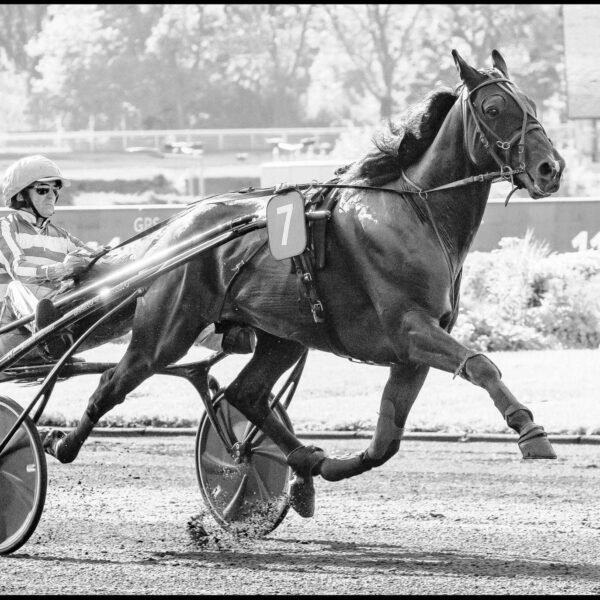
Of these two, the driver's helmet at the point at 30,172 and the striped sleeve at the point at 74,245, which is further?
the striped sleeve at the point at 74,245

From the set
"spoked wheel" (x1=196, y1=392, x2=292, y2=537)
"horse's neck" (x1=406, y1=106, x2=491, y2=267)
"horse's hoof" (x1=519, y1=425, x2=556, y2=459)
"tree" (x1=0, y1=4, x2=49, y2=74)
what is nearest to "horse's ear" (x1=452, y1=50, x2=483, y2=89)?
"horse's neck" (x1=406, y1=106, x2=491, y2=267)

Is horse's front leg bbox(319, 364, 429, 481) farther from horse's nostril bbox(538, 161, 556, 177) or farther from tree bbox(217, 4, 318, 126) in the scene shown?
tree bbox(217, 4, 318, 126)

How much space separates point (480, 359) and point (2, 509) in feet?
7.07

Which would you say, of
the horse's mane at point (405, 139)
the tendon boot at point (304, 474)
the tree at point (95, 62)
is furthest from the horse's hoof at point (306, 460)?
the tree at point (95, 62)

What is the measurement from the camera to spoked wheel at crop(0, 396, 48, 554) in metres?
5.40

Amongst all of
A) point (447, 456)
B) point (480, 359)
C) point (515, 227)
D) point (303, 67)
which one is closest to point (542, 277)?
point (515, 227)

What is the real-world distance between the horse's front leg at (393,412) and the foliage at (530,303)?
6878mm

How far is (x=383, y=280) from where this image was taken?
5082 millimetres

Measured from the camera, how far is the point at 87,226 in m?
16.4

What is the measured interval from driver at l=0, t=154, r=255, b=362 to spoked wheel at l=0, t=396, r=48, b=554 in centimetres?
47

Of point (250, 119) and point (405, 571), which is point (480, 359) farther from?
point (250, 119)

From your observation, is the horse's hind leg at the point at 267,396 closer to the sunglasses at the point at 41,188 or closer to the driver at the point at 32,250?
the driver at the point at 32,250

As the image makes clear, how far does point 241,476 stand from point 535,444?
185 cm

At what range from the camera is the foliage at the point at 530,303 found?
12430 mm
